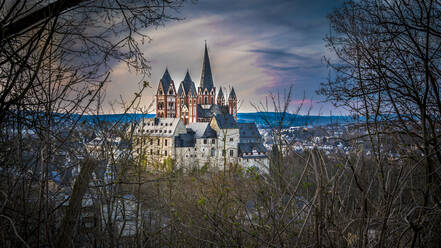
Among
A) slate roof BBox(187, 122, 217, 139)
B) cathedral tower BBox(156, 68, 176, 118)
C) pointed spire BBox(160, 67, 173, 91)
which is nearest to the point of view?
slate roof BBox(187, 122, 217, 139)

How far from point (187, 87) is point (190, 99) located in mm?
2789

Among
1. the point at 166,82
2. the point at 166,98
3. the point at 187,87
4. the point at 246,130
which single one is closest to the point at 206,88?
the point at 187,87

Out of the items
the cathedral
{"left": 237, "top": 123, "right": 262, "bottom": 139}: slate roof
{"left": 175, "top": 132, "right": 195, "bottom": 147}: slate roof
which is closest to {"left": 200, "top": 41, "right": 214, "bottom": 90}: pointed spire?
the cathedral

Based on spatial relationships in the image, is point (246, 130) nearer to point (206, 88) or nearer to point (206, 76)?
point (206, 88)

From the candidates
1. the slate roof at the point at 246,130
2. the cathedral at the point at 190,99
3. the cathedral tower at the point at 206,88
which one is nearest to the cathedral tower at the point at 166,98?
the cathedral at the point at 190,99

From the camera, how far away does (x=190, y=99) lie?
138ft

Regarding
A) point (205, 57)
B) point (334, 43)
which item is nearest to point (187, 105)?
point (205, 57)

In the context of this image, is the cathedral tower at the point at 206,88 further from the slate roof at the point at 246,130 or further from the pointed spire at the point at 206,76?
the slate roof at the point at 246,130

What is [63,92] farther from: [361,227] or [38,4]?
[361,227]

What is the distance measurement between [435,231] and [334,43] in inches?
76.3

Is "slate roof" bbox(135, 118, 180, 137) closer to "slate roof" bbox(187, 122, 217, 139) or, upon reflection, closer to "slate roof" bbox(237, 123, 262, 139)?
"slate roof" bbox(187, 122, 217, 139)

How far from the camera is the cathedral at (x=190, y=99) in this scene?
131 feet

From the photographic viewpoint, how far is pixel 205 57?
149 feet

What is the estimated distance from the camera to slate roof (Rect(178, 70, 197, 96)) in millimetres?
42188
